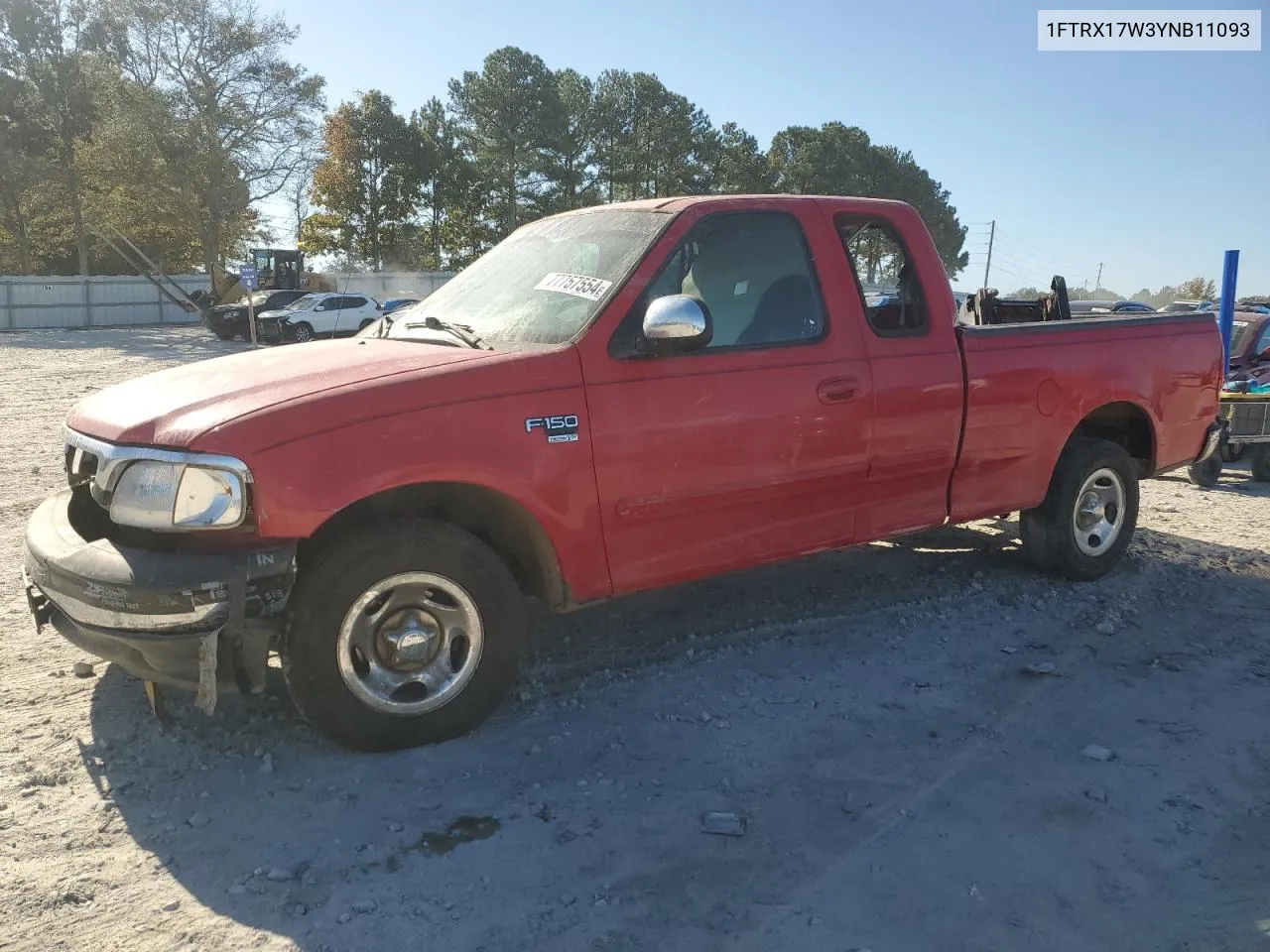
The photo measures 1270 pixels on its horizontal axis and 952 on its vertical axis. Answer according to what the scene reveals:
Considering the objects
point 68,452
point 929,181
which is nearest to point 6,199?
point 68,452

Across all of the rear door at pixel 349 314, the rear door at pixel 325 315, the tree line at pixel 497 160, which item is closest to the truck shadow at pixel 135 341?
the rear door at pixel 325 315

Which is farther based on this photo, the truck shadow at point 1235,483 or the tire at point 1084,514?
the truck shadow at point 1235,483

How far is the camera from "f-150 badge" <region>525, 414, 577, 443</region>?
139 inches

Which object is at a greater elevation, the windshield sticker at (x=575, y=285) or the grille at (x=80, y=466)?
the windshield sticker at (x=575, y=285)

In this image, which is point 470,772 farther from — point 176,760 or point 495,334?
point 495,334

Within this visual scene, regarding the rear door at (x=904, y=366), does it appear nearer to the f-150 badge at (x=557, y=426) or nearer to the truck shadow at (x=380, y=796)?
the truck shadow at (x=380, y=796)

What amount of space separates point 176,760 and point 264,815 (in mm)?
542

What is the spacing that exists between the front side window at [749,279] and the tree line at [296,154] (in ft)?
135

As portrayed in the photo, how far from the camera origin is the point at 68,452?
376 cm

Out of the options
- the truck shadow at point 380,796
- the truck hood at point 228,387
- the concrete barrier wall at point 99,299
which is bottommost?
the truck shadow at point 380,796

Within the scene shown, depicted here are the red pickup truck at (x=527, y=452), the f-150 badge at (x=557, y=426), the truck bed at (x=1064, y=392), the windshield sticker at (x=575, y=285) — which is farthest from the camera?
the truck bed at (x=1064, y=392)

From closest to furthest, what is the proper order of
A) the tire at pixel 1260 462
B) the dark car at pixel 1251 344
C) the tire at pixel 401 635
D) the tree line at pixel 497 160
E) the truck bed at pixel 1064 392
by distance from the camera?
1. the tire at pixel 401 635
2. the truck bed at pixel 1064 392
3. the tire at pixel 1260 462
4. the dark car at pixel 1251 344
5. the tree line at pixel 497 160

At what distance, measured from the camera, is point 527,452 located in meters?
3.53

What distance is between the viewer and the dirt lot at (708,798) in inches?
105
